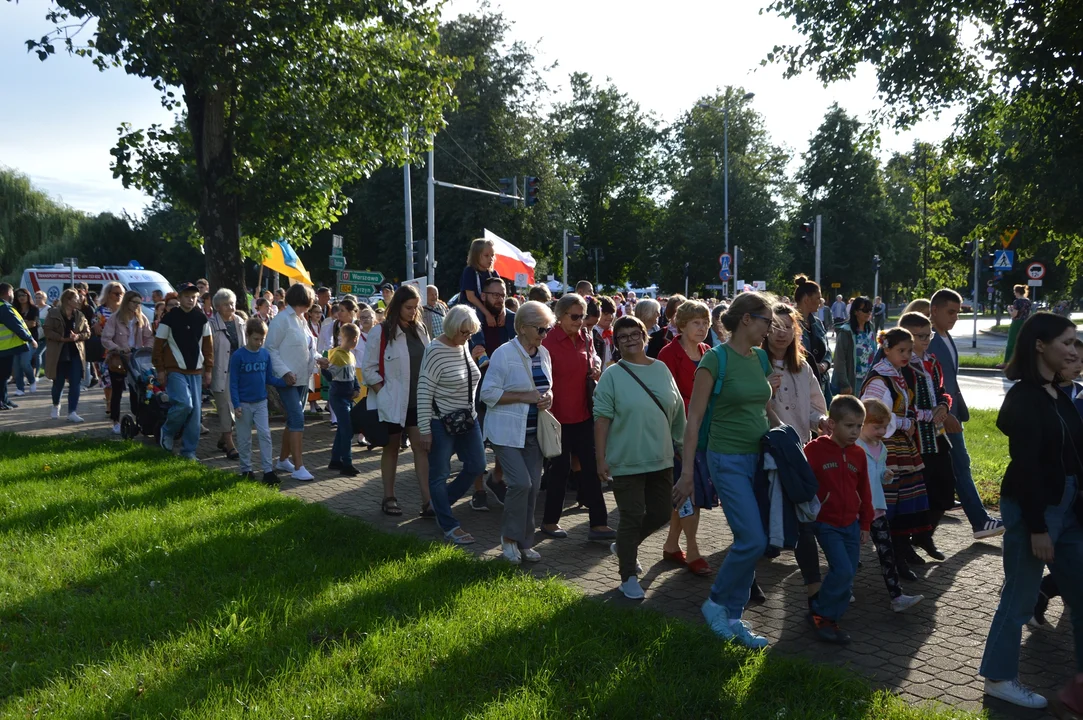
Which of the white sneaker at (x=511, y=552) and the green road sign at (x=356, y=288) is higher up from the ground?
the green road sign at (x=356, y=288)

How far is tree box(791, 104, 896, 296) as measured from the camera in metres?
68.2

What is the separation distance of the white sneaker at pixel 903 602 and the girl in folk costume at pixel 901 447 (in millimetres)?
682

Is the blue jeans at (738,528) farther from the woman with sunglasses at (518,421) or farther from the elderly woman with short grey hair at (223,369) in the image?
the elderly woman with short grey hair at (223,369)

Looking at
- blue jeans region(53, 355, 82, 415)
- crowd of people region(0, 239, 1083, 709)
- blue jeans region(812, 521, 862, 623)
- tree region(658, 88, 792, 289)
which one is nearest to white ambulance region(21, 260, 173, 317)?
blue jeans region(53, 355, 82, 415)

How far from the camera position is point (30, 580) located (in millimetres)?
6023

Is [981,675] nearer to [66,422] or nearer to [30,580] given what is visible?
[30,580]

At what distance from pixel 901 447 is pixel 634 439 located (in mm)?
2044

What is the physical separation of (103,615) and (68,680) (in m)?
0.92

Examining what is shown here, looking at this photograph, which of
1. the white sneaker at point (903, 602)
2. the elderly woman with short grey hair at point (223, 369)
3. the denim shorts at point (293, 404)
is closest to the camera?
the white sneaker at point (903, 602)

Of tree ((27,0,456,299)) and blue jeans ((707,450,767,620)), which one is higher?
tree ((27,0,456,299))

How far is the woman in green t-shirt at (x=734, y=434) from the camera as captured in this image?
506 cm

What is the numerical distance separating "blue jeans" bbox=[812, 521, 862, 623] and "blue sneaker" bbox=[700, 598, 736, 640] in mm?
575

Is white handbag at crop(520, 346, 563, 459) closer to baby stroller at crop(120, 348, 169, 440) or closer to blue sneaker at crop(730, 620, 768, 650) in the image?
blue sneaker at crop(730, 620, 768, 650)

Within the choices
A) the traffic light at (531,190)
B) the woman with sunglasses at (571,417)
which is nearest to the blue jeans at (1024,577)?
the woman with sunglasses at (571,417)
